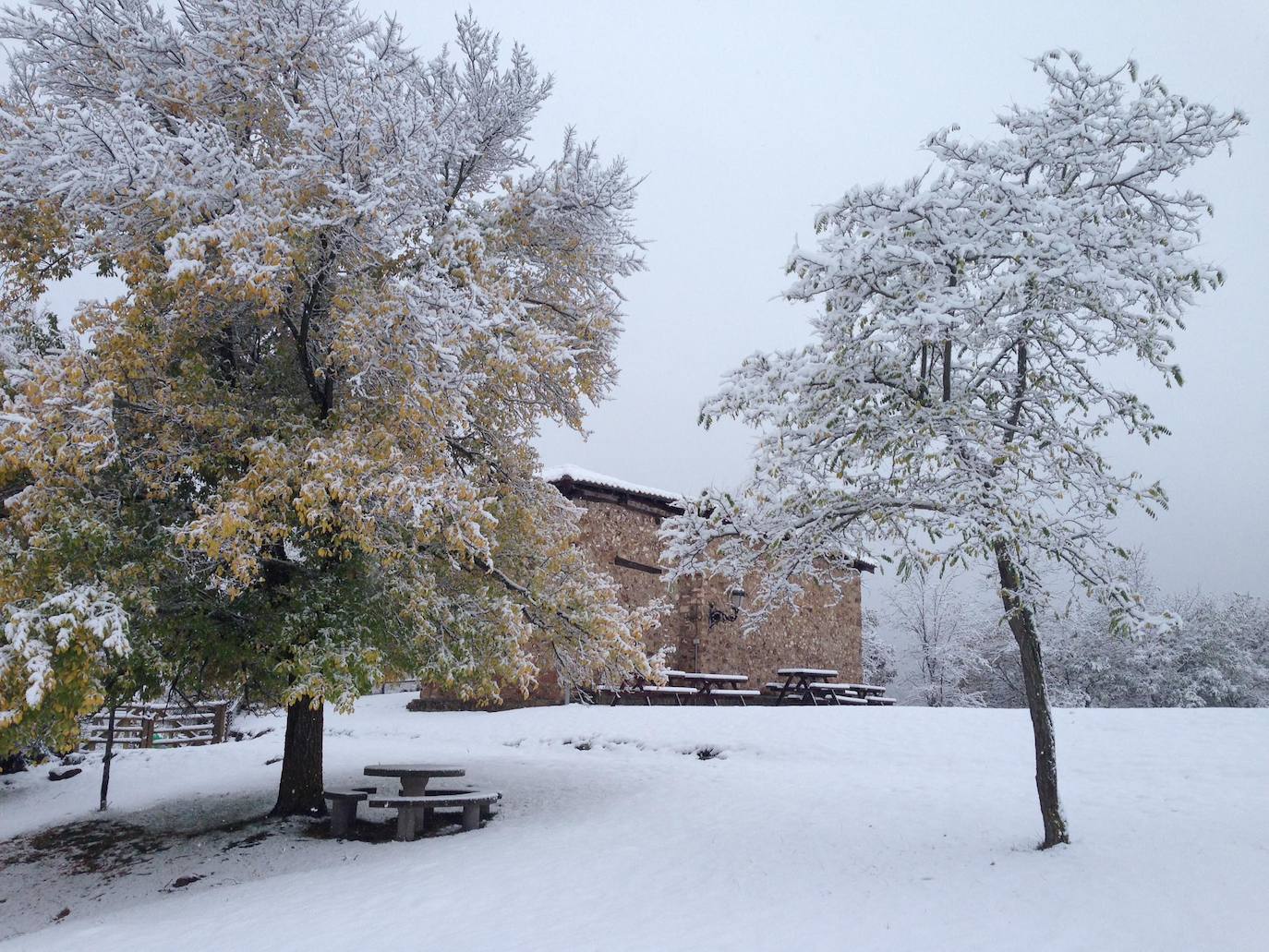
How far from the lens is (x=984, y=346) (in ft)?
21.4

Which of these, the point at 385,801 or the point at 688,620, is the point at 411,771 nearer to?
the point at 385,801

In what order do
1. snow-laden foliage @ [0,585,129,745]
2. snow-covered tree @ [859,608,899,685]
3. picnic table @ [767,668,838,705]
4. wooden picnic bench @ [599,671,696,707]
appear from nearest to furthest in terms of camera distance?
snow-laden foliage @ [0,585,129,745] < wooden picnic bench @ [599,671,696,707] < picnic table @ [767,668,838,705] < snow-covered tree @ [859,608,899,685]

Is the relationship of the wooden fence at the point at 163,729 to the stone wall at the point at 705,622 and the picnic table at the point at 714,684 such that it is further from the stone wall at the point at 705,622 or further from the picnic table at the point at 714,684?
the picnic table at the point at 714,684

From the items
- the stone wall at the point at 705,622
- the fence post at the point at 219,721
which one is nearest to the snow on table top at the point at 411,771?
the stone wall at the point at 705,622

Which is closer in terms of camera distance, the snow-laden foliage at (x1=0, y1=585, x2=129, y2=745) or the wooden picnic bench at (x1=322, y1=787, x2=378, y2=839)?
the snow-laden foliage at (x1=0, y1=585, x2=129, y2=745)

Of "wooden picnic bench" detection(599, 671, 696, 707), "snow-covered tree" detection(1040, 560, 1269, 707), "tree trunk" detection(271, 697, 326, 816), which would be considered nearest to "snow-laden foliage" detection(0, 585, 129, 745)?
"tree trunk" detection(271, 697, 326, 816)

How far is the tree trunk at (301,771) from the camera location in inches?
357

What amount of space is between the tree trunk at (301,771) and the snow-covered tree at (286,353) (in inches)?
1.3

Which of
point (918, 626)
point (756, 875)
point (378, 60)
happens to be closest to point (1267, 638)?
point (918, 626)

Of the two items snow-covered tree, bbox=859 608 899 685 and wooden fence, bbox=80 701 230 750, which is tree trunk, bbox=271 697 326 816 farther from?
snow-covered tree, bbox=859 608 899 685

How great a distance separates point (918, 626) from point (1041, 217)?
31470mm

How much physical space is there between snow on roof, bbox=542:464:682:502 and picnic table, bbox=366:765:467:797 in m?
9.39

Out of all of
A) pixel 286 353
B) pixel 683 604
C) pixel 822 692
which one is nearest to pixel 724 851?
pixel 286 353

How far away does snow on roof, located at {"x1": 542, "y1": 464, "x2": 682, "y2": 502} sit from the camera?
18.0 metres
